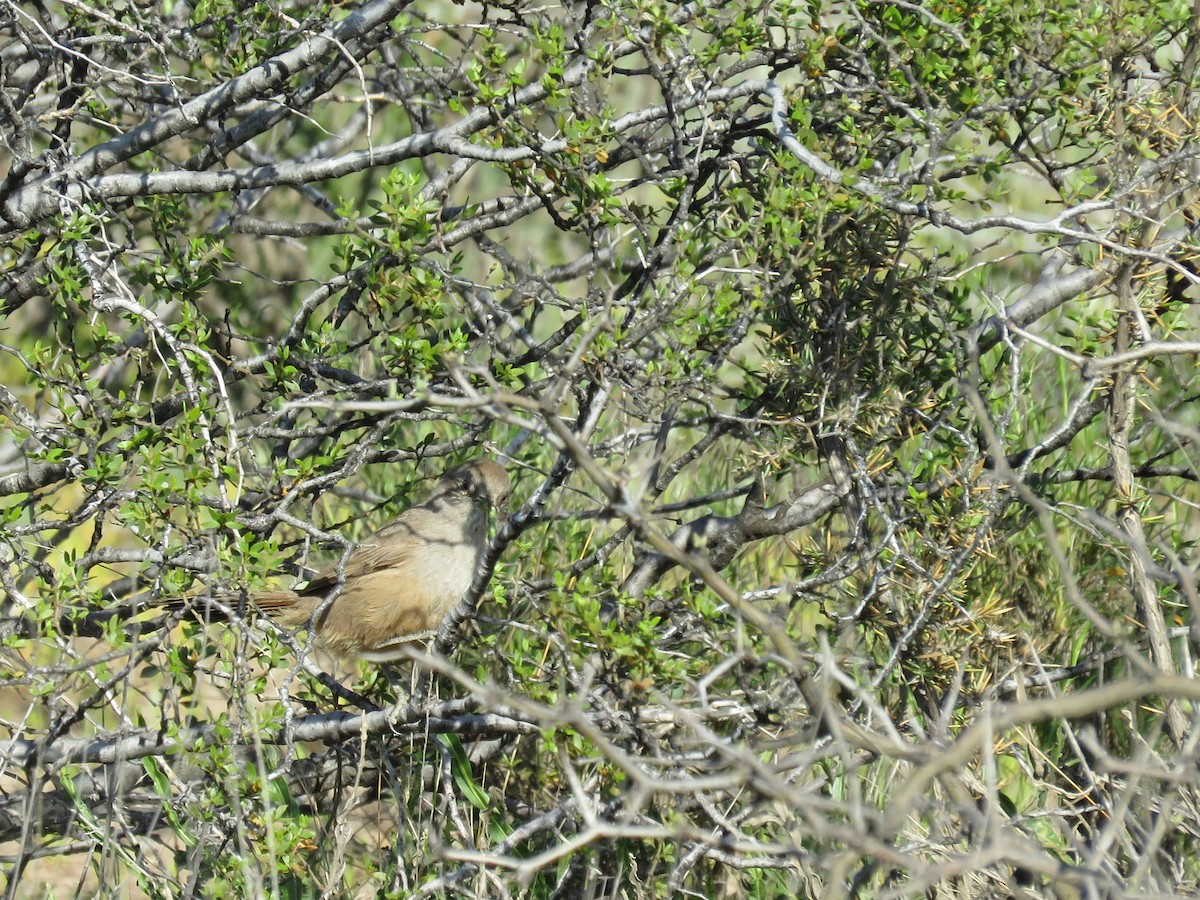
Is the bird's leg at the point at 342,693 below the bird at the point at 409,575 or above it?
above

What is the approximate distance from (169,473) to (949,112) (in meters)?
2.37

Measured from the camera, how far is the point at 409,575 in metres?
4.88

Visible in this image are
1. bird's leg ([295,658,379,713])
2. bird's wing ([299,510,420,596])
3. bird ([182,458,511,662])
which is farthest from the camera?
bird's wing ([299,510,420,596])

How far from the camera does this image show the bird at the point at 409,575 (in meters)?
4.79

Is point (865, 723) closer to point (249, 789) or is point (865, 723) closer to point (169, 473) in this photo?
point (249, 789)

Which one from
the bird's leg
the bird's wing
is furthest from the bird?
the bird's leg

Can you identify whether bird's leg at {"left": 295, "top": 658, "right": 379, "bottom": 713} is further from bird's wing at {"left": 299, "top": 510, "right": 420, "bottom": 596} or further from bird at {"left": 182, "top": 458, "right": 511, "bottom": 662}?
bird's wing at {"left": 299, "top": 510, "right": 420, "bottom": 596}

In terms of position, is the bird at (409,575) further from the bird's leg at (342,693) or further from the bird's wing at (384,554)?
the bird's leg at (342,693)

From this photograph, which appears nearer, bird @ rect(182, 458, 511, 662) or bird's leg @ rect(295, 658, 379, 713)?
bird's leg @ rect(295, 658, 379, 713)

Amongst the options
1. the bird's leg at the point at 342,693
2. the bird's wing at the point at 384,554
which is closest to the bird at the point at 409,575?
the bird's wing at the point at 384,554

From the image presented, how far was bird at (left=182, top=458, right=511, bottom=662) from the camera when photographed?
4785 millimetres

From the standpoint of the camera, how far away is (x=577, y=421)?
3.55 meters

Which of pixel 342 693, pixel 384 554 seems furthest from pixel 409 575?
pixel 342 693

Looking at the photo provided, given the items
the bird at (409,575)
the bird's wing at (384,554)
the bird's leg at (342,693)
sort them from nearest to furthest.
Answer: the bird's leg at (342,693) → the bird at (409,575) → the bird's wing at (384,554)
